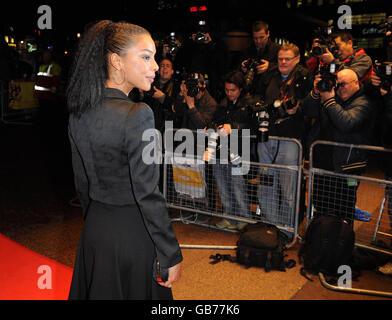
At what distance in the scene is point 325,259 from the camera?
3.79m

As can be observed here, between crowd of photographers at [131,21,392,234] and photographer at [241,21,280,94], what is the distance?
12 millimetres

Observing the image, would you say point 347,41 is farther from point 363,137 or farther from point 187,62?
point 187,62

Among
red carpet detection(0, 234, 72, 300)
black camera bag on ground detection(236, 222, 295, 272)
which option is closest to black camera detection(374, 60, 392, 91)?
black camera bag on ground detection(236, 222, 295, 272)

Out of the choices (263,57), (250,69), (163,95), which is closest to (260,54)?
(263,57)

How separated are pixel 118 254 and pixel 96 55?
843 millimetres

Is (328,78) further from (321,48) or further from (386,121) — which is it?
(386,121)

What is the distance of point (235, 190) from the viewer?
4.84 m

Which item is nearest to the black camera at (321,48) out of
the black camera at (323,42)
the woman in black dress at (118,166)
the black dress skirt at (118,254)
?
the black camera at (323,42)

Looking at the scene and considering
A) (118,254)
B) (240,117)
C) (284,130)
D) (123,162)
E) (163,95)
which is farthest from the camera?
(163,95)

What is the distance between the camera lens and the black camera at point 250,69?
4.81 metres

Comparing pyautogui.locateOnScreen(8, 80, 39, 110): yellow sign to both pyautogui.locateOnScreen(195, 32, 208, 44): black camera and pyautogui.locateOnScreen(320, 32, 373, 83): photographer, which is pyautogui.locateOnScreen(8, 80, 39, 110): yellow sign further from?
pyautogui.locateOnScreen(320, 32, 373, 83): photographer

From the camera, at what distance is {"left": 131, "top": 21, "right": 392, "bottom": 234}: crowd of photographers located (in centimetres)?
416

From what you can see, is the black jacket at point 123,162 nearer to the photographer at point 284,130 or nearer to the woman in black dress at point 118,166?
the woman in black dress at point 118,166

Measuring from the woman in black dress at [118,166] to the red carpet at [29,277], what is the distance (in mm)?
1264
